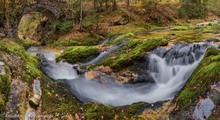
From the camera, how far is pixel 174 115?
799 cm

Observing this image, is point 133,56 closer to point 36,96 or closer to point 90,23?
point 36,96

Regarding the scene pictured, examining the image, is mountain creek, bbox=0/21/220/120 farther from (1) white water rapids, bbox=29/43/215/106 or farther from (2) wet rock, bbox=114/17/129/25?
(2) wet rock, bbox=114/17/129/25

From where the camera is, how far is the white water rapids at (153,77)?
1052cm

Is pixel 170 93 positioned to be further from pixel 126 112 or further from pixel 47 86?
pixel 47 86

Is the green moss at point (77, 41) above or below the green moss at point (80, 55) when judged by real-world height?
below

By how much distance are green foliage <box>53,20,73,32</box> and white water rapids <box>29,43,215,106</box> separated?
46.5 ft

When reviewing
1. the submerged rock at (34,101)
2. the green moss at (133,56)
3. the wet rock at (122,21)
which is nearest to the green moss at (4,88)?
the submerged rock at (34,101)

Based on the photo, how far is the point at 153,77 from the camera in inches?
495

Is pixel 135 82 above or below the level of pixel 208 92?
below

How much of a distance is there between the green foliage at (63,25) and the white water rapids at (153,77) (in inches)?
558

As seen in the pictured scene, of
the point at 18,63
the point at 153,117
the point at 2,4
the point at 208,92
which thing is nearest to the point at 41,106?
the point at 18,63

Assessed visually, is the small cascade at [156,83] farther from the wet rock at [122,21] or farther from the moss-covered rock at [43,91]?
the wet rock at [122,21]

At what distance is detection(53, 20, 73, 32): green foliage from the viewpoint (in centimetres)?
2864

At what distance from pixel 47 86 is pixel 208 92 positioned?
5.56 meters
